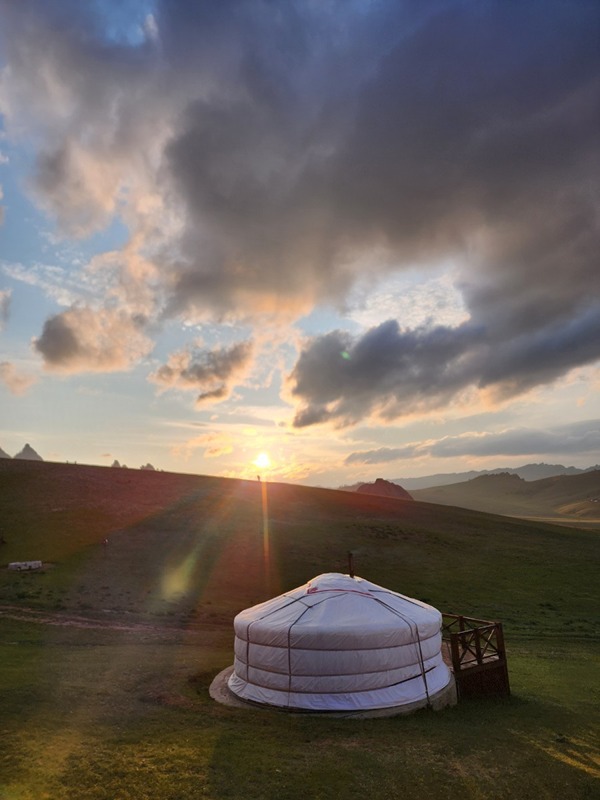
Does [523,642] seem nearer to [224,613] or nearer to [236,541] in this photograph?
[224,613]

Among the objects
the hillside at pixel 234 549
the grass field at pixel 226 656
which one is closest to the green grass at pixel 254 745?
the grass field at pixel 226 656

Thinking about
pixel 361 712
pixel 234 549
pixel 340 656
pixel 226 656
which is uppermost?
pixel 234 549

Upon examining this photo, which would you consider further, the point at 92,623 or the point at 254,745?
the point at 92,623

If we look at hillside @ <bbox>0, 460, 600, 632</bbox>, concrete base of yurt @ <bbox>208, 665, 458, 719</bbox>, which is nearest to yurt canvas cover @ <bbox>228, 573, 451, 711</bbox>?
concrete base of yurt @ <bbox>208, 665, 458, 719</bbox>

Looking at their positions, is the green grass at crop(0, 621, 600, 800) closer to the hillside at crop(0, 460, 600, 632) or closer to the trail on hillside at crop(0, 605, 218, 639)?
the trail on hillside at crop(0, 605, 218, 639)

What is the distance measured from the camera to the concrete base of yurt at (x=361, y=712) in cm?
1220

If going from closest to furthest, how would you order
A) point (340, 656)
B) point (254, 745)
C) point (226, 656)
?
point (254, 745), point (340, 656), point (226, 656)

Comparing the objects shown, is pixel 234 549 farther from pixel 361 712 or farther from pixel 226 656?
pixel 361 712

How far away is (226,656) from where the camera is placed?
60.2ft

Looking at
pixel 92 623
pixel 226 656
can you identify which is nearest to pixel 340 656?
pixel 226 656

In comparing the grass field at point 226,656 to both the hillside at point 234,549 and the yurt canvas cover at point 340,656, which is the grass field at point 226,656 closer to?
the hillside at point 234,549

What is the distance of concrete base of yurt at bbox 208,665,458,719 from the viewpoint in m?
12.2

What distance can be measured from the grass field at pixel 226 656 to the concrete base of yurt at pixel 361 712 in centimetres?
28

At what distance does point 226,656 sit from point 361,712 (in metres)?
7.61
